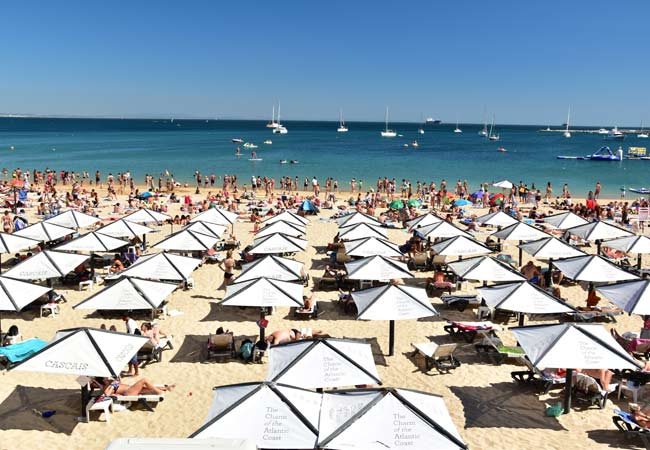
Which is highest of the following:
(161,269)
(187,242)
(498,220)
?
(498,220)

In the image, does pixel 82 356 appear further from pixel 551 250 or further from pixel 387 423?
pixel 551 250

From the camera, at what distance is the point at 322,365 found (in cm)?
776

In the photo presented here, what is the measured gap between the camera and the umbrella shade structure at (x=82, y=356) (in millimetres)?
7797

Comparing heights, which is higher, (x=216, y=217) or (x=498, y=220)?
(x=498, y=220)

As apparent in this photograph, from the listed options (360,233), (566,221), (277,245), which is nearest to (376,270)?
(277,245)

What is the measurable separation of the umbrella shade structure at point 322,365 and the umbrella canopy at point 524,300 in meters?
3.63

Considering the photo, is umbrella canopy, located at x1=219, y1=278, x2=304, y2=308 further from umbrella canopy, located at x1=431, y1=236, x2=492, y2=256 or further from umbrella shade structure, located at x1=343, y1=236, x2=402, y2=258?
umbrella canopy, located at x1=431, y1=236, x2=492, y2=256

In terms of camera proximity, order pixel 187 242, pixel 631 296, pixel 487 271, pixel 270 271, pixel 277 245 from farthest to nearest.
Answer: pixel 187 242
pixel 277 245
pixel 270 271
pixel 487 271
pixel 631 296

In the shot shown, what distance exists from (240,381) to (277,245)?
6.05m

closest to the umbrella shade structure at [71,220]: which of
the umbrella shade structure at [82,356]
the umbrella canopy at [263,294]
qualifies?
the umbrella canopy at [263,294]

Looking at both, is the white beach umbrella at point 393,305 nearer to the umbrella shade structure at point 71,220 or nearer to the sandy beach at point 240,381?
the sandy beach at point 240,381

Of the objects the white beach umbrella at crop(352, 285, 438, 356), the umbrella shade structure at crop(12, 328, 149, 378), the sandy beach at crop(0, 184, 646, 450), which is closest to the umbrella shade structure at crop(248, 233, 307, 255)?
the sandy beach at crop(0, 184, 646, 450)

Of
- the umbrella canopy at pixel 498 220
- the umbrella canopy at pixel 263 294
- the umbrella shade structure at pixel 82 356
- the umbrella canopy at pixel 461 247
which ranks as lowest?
the umbrella shade structure at pixel 82 356

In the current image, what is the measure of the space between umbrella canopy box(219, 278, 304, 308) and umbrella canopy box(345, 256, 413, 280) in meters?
2.02
